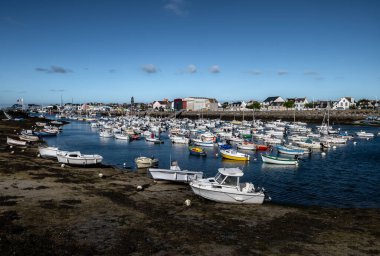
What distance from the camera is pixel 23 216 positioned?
63.5 ft

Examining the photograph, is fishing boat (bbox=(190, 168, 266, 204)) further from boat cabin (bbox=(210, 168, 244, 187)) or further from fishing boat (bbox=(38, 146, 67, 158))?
fishing boat (bbox=(38, 146, 67, 158))

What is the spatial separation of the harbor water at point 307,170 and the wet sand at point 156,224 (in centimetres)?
487

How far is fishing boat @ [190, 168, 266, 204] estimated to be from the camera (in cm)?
2414

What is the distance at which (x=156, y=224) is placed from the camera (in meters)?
19.3

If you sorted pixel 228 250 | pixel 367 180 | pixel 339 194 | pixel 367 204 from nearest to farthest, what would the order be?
pixel 228 250, pixel 367 204, pixel 339 194, pixel 367 180

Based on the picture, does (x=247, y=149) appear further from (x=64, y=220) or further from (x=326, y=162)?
(x=64, y=220)

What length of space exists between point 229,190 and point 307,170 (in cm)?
2304

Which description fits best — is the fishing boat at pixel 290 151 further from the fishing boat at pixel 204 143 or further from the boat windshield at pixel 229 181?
the boat windshield at pixel 229 181

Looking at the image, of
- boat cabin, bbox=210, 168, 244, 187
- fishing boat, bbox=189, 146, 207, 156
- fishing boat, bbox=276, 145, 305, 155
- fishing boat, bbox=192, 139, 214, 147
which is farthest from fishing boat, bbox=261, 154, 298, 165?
boat cabin, bbox=210, 168, 244, 187

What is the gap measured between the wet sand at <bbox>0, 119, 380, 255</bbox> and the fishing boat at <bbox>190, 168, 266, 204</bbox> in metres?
0.53

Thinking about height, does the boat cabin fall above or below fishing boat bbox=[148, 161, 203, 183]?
above

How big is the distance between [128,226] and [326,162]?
130 ft

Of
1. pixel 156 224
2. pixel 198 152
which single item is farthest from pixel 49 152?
pixel 156 224

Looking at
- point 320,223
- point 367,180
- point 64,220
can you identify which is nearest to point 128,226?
point 64,220
